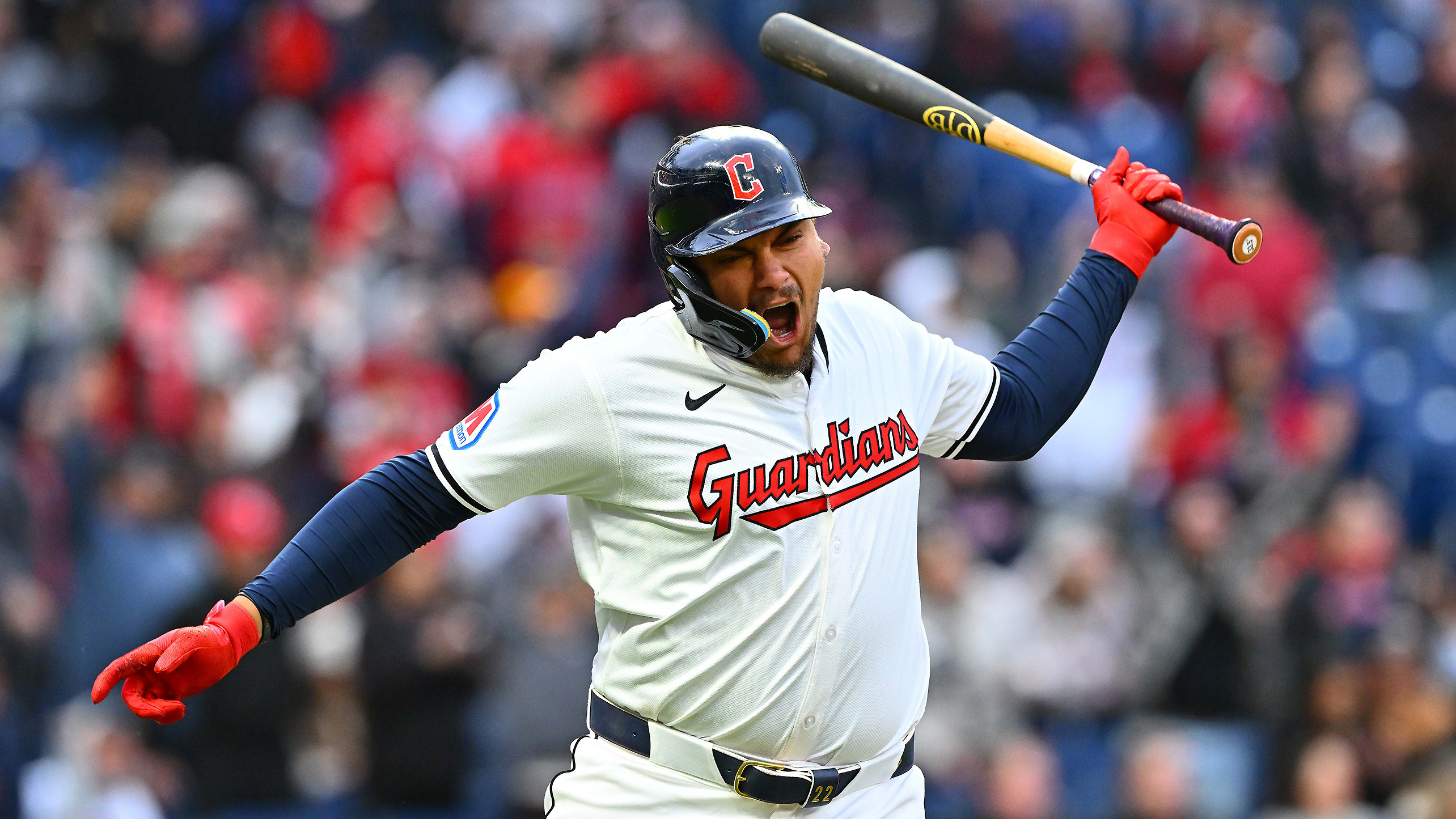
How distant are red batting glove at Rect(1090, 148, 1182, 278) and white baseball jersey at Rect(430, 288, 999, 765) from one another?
2.95 feet

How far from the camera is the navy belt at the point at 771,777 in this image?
10.6 ft

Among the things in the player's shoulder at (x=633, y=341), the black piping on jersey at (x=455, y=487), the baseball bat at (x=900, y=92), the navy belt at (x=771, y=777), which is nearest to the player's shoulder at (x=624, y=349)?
the player's shoulder at (x=633, y=341)

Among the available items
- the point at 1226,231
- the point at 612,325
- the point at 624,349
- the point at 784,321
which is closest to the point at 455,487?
the point at 624,349

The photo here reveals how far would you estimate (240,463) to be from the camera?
7336 mm

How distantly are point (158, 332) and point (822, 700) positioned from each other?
5.68m

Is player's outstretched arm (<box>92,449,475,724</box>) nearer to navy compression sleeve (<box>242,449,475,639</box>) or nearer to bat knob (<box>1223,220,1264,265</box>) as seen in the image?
navy compression sleeve (<box>242,449,475,639</box>)

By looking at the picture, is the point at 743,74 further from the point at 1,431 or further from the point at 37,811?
the point at 37,811

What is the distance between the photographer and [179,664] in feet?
10.1

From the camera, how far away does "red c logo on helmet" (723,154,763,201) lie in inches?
129

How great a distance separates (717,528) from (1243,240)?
1.22 meters

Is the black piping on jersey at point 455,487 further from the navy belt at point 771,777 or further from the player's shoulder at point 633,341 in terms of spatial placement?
the navy belt at point 771,777

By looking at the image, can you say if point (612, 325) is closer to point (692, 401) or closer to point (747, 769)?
point (692, 401)

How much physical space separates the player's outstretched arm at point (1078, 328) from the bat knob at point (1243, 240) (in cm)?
36

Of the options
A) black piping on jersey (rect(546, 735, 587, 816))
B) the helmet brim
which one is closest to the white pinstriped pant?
black piping on jersey (rect(546, 735, 587, 816))
